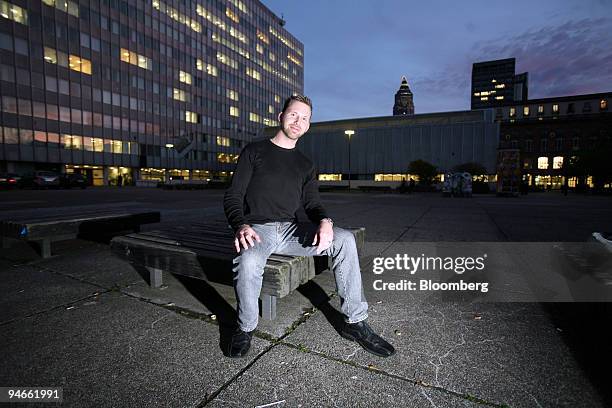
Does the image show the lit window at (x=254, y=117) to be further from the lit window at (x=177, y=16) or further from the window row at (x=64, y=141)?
the window row at (x=64, y=141)

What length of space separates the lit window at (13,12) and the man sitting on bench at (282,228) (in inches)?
1941

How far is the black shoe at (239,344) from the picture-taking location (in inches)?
74.6

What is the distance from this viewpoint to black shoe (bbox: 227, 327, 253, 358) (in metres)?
1.89

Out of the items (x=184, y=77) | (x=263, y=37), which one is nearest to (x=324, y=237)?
(x=184, y=77)

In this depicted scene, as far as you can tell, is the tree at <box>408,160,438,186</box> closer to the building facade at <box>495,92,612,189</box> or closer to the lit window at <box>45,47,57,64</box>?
the building facade at <box>495,92,612,189</box>

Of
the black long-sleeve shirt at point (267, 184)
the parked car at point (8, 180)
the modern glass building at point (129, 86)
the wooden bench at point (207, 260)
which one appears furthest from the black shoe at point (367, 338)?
the modern glass building at point (129, 86)

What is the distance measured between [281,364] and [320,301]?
1.06m

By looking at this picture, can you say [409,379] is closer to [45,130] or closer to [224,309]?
[224,309]

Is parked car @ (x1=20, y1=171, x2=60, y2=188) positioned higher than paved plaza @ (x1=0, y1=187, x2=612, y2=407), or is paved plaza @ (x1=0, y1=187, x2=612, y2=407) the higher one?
parked car @ (x1=20, y1=171, x2=60, y2=188)

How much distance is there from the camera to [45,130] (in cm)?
3656

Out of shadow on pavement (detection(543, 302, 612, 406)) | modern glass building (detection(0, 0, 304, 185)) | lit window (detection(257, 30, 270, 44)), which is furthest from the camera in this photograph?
lit window (detection(257, 30, 270, 44))
